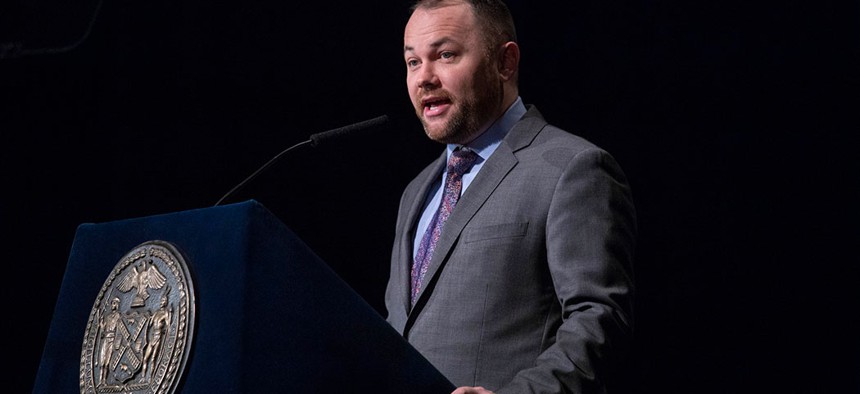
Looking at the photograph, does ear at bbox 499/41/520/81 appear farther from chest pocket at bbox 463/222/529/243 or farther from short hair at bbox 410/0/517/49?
chest pocket at bbox 463/222/529/243

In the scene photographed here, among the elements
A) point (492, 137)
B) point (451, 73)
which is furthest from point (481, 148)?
point (451, 73)

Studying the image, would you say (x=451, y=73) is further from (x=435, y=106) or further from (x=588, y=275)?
(x=588, y=275)

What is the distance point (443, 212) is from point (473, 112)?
218 millimetres

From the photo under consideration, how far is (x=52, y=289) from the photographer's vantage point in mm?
2877

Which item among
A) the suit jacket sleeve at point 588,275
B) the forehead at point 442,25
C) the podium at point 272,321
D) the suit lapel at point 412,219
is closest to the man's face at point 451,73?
the forehead at point 442,25

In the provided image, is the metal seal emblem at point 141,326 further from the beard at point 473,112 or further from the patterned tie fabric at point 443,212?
the beard at point 473,112

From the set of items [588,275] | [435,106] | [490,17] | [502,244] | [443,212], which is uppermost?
[490,17]

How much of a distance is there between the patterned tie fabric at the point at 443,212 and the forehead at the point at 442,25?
0.23 meters

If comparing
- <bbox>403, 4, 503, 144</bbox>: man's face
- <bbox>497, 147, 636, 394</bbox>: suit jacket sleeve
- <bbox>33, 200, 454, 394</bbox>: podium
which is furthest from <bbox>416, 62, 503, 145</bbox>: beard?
<bbox>33, 200, 454, 394</bbox>: podium

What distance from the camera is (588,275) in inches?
58.7

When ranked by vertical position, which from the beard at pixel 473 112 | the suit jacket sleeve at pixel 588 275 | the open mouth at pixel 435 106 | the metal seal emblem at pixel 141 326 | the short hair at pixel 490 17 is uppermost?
the short hair at pixel 490 17

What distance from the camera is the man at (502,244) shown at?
1463 mm

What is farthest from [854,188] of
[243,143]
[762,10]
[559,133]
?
[243,143]

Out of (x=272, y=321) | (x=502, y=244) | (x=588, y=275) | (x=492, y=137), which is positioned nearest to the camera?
(x=272, y=321)
